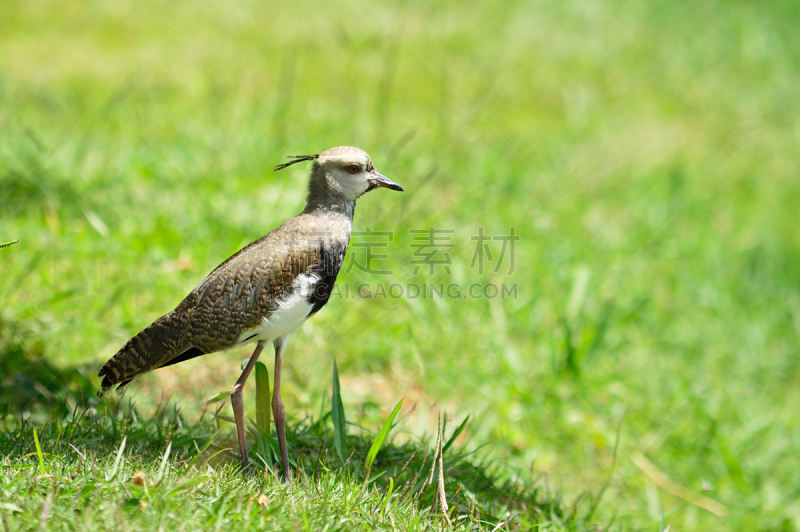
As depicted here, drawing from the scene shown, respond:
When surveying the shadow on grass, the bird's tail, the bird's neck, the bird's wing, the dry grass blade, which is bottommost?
the dry grass blade

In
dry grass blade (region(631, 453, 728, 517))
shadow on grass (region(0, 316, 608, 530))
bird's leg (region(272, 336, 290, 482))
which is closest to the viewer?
shadow on grass (region(0, 316, 608, 530))

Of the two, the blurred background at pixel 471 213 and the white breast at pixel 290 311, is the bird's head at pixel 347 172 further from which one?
the blurred background at pixel 471 213

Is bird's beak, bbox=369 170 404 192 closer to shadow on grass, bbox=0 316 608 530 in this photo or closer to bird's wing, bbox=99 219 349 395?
bird's wing, bbox=99 219 349 395

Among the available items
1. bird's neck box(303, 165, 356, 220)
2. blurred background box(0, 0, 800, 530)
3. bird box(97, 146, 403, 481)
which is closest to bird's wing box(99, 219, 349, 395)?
bird box(97, 146, 403, 481)

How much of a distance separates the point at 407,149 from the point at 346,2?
9.88 ft

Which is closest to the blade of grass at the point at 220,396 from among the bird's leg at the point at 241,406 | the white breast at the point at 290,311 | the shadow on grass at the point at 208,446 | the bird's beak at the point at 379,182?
the bird's leg at the point at 241,406

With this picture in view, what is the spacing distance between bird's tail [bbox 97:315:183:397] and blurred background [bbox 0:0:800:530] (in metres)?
0.88

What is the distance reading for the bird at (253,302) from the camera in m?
3.23

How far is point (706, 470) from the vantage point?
18.2ft

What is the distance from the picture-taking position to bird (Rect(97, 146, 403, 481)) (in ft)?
10.6

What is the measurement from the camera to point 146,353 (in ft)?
10.6

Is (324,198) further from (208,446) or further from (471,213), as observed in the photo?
(471,213)

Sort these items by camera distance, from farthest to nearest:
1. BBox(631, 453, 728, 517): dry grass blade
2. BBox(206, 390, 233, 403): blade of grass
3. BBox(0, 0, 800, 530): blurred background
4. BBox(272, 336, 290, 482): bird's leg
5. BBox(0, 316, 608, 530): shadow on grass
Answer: BBox(631, 453, 728, 517): dry grass blade → BBox(0, 0, 800, 530): blurred background → BBox(206, 390, 233, 403): blade of grass → BBox(272, 336, 290, 482): bird's leg → BBox(0, 316, 608, 530): shadow on grass

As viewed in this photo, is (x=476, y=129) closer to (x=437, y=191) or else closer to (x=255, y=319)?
(x=437, y=191)
